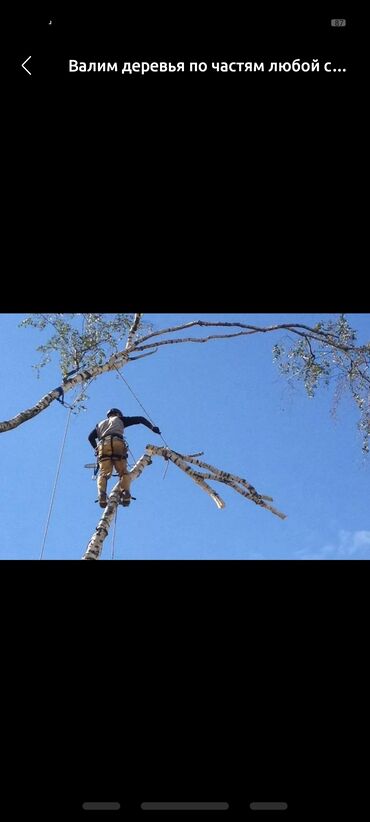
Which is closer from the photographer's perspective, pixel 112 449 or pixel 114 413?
pixel 112 449

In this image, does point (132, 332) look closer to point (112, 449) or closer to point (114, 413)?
point (114, 413)

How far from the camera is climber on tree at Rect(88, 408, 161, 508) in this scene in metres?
5.51

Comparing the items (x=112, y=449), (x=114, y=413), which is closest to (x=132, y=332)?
(x=114, y=413)

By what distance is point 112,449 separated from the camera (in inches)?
224

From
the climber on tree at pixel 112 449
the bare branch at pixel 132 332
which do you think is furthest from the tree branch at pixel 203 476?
the bare branch at pixel 132 332

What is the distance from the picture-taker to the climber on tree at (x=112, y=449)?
551 cm

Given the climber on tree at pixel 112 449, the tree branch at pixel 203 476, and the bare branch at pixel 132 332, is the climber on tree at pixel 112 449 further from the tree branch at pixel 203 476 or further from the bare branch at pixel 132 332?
the bare branch at pixel 132 332

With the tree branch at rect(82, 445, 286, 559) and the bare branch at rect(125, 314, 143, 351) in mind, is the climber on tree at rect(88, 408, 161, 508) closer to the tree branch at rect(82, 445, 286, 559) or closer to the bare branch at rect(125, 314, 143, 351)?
the tree branch at rect(82, 445, 286, 559)

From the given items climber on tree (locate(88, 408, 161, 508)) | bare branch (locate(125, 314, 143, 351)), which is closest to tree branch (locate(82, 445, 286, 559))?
climber on tree (locate(88, 408, 161, 508))
